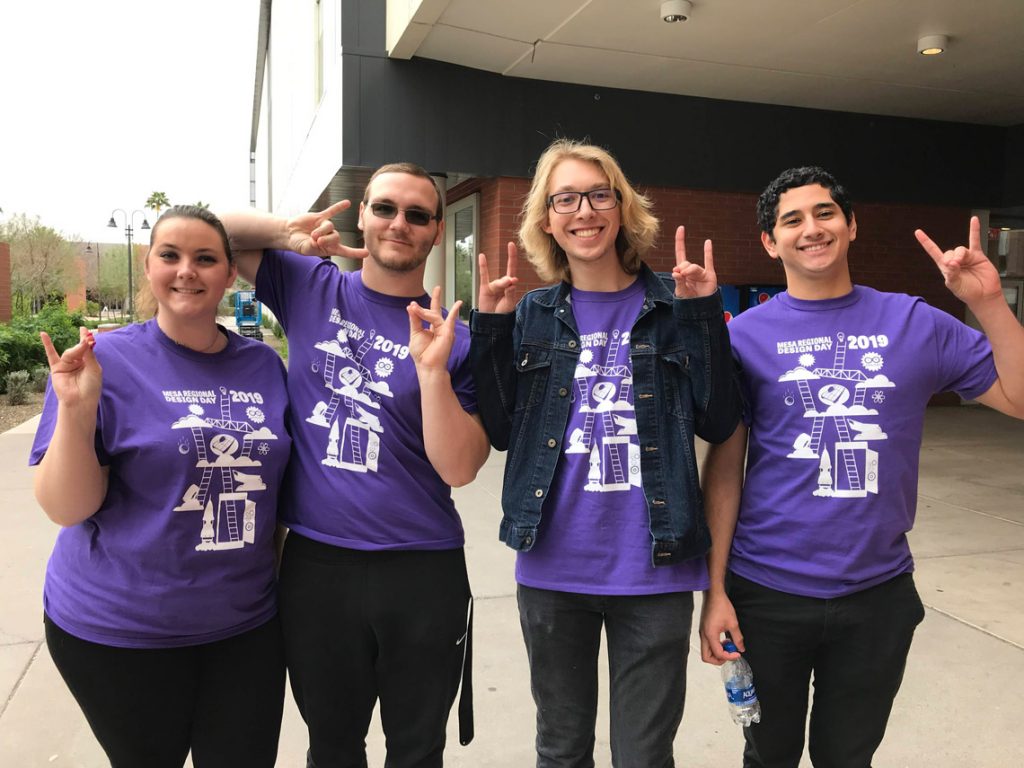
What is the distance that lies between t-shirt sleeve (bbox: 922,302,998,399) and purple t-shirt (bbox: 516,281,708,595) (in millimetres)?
864

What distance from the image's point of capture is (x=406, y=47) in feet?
29.0

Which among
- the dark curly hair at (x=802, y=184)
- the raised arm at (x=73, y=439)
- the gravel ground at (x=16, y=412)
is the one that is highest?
the dark curly hair at (x=802, y=184)

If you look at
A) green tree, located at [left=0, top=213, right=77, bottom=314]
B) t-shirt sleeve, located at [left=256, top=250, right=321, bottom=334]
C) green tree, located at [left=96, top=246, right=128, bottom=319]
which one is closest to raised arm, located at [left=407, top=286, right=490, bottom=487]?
t-shirt sleeve, located at [left=256, top=250, right=321, bottom=334]

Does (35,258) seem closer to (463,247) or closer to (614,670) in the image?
(463,247)

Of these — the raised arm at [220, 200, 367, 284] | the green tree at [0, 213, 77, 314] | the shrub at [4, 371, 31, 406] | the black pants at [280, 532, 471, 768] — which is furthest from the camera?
the green tree at [0, 213, 77, 314]

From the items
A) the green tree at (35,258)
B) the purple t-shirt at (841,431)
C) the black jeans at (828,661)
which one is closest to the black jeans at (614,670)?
the black jeans at (828,661)

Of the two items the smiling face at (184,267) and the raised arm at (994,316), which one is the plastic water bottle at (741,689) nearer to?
the raised arm at (994,316)

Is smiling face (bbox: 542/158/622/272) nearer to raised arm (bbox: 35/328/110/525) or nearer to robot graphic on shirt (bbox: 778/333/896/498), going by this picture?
robot graphic on shirt (bbox: 778/333/896/498)

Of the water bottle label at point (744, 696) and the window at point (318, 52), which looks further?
the window at point (318, 52)

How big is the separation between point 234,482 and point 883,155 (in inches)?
464

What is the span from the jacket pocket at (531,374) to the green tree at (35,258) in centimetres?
3873

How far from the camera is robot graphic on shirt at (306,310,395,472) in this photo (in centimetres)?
217

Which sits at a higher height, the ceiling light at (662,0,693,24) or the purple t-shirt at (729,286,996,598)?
the ceiling light at (662,0,693,24)

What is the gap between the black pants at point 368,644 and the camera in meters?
2.16
